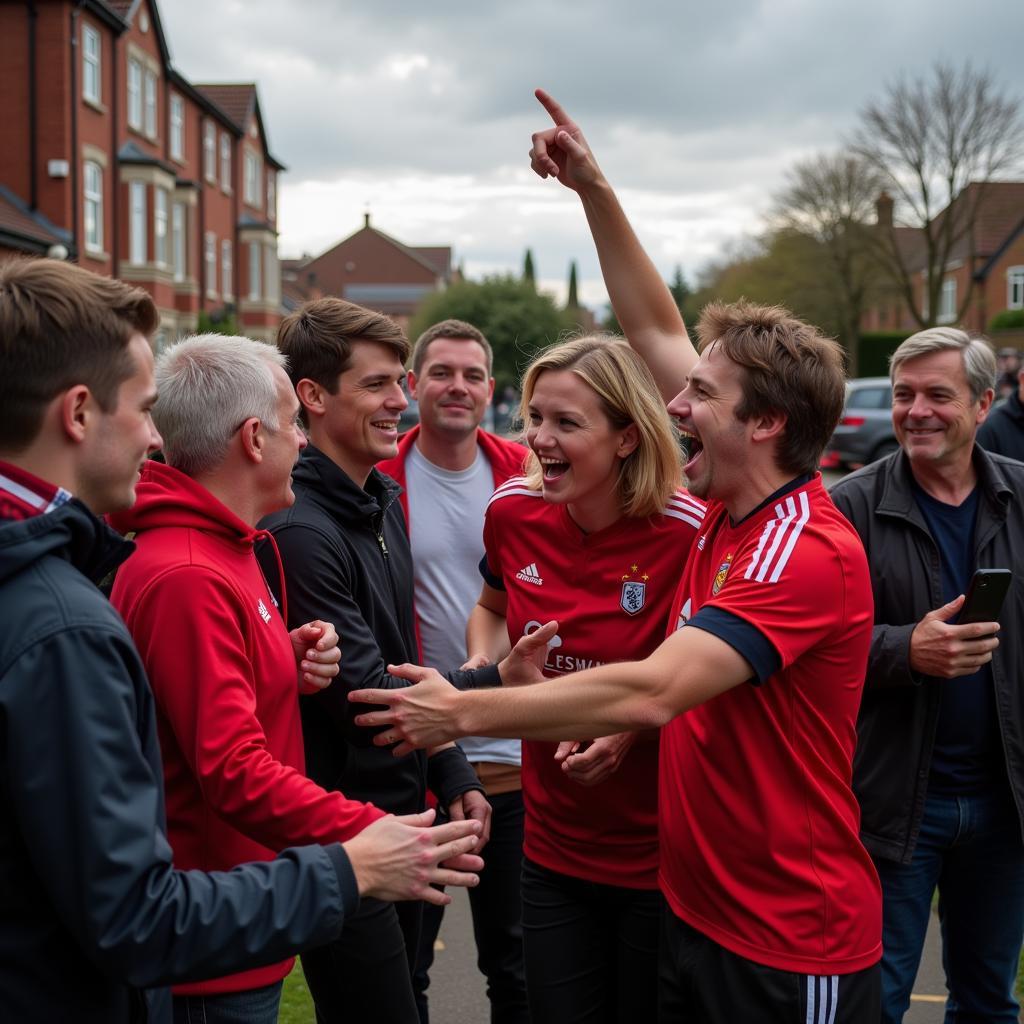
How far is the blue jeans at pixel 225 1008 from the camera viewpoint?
2359 millimetres

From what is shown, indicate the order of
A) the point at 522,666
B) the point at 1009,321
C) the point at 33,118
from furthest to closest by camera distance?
1. the point at 1009,321
2. the point at 33,118
3. the point at 522,666

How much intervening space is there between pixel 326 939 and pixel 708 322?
5.87 ft

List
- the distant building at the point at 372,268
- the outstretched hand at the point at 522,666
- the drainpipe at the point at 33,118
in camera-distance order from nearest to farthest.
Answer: the outstretched hand at the point at 522,666 < the drainpipe at the point at 33,118 < the distant building at the point at 372,268

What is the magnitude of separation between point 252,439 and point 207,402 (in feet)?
0.42

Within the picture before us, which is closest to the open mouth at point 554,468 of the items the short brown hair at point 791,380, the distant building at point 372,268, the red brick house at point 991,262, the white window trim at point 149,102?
the short brown hair at point 791,380

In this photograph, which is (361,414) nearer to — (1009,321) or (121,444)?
(121,444)

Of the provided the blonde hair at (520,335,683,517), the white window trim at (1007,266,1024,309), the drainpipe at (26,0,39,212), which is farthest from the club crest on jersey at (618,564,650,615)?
the white window trim at (1007,266,1024,309)

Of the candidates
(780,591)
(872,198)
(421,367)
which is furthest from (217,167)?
(780,591)

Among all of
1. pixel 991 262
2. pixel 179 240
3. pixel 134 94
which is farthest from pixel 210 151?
pixel 991 262

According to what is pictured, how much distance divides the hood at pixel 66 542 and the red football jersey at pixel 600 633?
5.17ft

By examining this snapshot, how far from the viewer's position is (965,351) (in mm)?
3697

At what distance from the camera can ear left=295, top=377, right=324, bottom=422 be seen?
3.31m

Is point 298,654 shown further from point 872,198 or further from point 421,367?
point 872,198

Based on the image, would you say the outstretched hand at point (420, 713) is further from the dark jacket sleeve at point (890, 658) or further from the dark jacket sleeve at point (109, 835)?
the dark jacket sleeve at point (890, 658)
